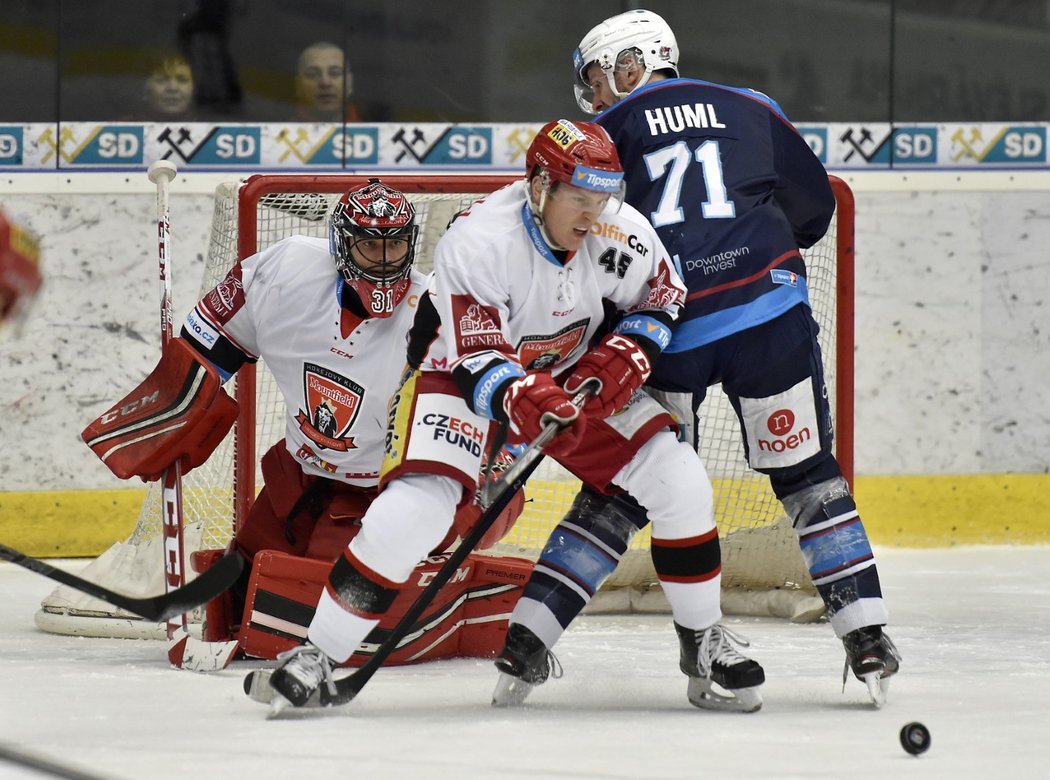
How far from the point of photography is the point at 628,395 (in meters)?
2.64

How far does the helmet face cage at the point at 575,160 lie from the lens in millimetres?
2617

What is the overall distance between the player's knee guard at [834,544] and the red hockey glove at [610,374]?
0.40 m

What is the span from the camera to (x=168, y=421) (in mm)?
3135

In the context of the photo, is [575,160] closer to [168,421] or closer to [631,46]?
[631,46]

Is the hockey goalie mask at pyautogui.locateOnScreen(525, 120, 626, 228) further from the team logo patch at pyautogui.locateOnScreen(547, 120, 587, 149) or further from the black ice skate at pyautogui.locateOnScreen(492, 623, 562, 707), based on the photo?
the black ice skate at pyautogui.locateOnScreen(492, 623, 562, 707)

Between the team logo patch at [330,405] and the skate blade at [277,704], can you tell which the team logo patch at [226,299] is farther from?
the skate blade at [277,704]

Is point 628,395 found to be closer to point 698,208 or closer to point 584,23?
point 698,208

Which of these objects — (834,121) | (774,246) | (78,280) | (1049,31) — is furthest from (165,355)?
(1049,31)

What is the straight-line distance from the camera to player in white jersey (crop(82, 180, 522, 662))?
10.2 ft

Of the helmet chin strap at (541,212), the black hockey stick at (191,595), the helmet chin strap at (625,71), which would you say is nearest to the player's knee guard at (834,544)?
the helmet chin strap at (541,212)

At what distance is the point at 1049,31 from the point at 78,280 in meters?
2.92

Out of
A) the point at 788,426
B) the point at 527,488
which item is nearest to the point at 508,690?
the point at 788,426

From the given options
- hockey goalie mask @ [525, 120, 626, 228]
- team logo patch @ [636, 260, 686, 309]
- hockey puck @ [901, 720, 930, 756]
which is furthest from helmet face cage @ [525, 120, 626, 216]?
A: hockey puck @ [901, 720, 930, 756]

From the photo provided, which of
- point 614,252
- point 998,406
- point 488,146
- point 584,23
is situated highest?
point 584,23
